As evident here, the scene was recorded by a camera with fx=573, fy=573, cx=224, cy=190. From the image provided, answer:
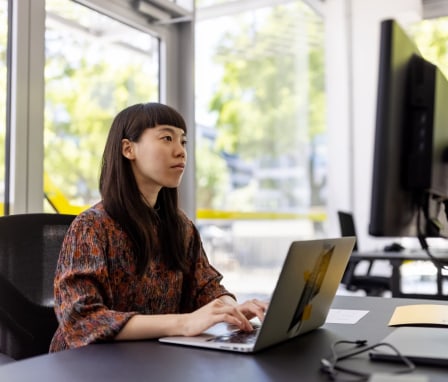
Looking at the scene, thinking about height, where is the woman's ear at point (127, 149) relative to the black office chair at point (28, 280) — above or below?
above

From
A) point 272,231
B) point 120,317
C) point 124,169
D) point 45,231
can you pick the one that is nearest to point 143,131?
point 124,169

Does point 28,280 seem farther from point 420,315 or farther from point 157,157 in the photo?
point 420,315

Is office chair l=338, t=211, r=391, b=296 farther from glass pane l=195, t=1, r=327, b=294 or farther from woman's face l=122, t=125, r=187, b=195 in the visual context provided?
woman's face l=122, t=125, r=187, b=195

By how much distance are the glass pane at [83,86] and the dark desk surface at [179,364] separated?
5.29 feet

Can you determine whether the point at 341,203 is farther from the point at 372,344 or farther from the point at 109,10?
the point at 372,344

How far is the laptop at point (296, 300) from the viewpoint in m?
0.94

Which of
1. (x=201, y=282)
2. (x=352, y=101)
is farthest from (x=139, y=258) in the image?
(x=352, y=101)

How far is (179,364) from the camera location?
0.88 m

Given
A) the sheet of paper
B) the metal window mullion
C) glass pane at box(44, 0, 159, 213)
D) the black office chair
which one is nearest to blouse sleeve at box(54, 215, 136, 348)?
the black office chair

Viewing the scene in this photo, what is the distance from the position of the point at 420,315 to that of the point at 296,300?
37cm

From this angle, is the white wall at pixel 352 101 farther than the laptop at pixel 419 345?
Yes

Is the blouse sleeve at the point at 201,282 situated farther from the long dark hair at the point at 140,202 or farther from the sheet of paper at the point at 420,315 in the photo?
the sheet of paper at the point at 420,315

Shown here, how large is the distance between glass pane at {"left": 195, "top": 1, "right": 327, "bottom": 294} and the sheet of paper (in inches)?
126

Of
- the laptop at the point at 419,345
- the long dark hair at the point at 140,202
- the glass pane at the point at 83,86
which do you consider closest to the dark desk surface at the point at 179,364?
the laptop at the point at 419,345
